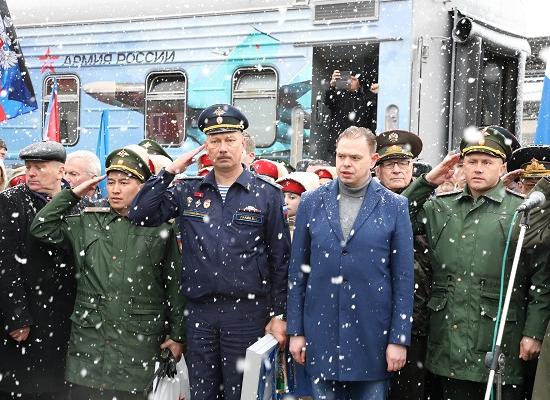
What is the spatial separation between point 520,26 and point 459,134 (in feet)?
7.03

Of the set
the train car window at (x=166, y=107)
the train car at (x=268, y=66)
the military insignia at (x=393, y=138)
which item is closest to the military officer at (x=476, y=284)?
the military insignia at (x=393, y=138)

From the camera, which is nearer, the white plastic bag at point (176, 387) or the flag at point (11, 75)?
the white plastic bag at point (176, 387)

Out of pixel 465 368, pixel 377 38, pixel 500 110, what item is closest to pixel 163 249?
pixel 465 368

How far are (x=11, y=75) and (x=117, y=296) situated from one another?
12.8ft

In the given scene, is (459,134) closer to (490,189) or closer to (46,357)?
(490,189)

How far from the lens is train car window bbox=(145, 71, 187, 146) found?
32.0 feet

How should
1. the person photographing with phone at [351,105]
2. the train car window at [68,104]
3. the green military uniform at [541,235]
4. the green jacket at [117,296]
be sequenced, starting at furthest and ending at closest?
the train car window at [68,104] < the person photographing with phone at [351,105] < the green jacket at [117,296] < the green military uniform at [541,235]

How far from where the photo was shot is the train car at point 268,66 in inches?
333

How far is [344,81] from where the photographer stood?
8.99 metres

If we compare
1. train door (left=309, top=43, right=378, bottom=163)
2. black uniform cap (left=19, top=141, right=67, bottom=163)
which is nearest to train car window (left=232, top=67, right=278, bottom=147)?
train door (left=309, top=43, right=378, bottom=163)

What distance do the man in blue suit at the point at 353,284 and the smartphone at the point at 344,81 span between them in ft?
15.6

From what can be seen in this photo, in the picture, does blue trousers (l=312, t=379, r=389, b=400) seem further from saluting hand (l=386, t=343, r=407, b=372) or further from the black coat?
the black coat

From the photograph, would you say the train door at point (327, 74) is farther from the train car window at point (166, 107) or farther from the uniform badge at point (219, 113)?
the uniform badge at point (219, 113)

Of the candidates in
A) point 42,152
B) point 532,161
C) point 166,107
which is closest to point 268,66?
point 166,107
